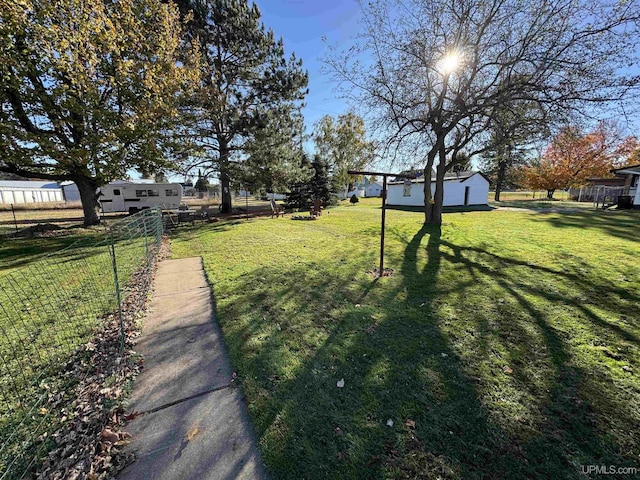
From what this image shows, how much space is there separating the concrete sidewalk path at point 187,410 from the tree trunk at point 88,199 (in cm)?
1249

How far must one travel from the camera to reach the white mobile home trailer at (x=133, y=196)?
71.9 ft

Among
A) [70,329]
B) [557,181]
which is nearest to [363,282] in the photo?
[70,329]

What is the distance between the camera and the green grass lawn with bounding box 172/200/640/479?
73.7 inches

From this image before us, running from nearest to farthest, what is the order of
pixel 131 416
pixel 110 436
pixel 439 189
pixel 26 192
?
1. pixel 110 436
2. pixel 131 416
3. pixel 439 189
4. pixel 26 192

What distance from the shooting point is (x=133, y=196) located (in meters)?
22.4

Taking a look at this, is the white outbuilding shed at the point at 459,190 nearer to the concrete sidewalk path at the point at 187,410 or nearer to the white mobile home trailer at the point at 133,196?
the white mobile home trailer at the point at 133,196

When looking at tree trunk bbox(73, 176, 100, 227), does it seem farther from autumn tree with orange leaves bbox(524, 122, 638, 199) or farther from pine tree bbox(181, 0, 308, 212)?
autumn tree with orange leaves bbox(524, 122, 638, 199)

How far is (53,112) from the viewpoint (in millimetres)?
9594

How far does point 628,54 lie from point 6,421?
1346 cm

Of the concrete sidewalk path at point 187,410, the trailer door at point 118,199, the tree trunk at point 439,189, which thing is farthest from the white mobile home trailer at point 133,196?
the concrete sidewalk path at point 187,410

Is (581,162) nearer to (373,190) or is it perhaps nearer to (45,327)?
(373,190)

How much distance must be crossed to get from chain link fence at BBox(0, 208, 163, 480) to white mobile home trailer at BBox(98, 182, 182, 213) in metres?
17.7

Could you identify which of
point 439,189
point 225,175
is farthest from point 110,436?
point 225,175

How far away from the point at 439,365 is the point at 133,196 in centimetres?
2635
